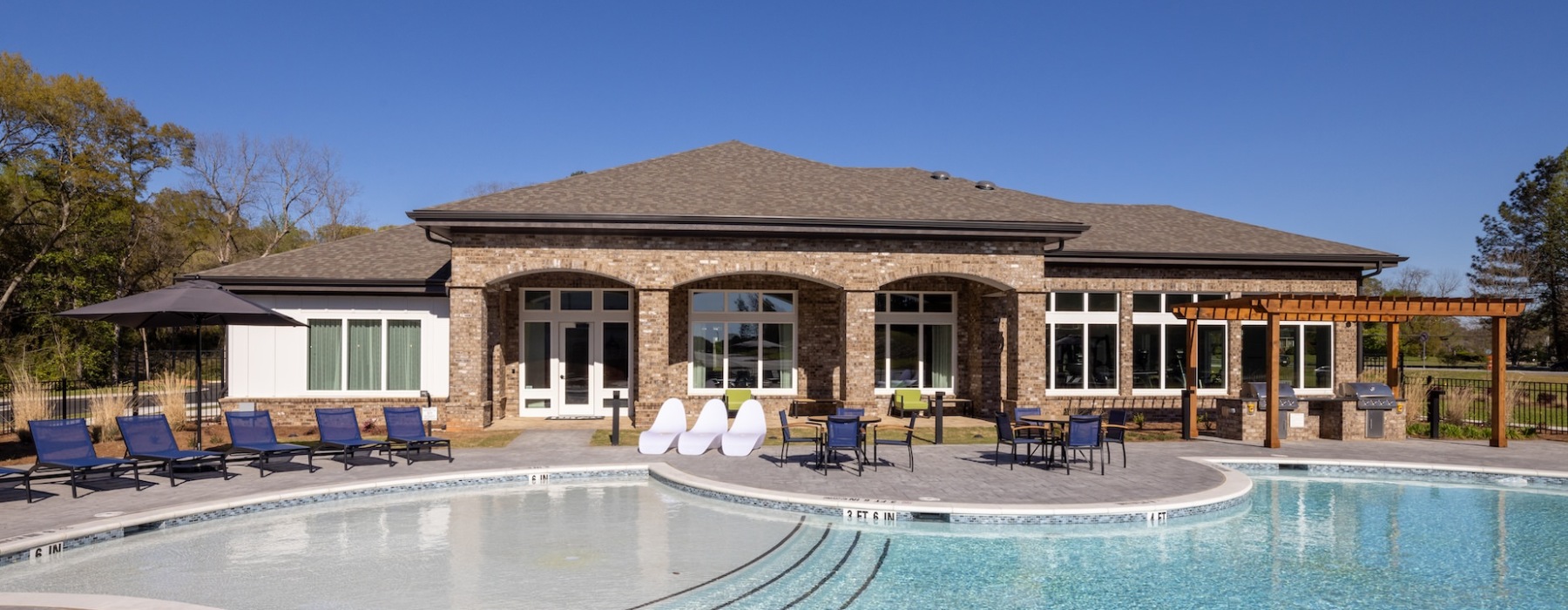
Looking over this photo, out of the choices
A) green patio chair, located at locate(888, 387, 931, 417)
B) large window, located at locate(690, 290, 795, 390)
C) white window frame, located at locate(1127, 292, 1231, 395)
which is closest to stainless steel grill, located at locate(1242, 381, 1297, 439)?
white window frame, located at locate(1127, 292, 1231, 395)

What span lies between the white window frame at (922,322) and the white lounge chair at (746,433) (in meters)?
5.87

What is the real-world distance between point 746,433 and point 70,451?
902 cm

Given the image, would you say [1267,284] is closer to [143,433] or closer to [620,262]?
[620,262]

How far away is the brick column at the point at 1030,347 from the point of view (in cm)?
1741

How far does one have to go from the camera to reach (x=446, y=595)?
266 inches

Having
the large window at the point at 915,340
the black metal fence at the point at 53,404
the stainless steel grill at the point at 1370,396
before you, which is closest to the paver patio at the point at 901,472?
the stainless steel grill at the point at 1370,396

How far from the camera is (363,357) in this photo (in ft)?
56.7

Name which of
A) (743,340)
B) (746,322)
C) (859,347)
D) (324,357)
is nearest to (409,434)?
(324,357)

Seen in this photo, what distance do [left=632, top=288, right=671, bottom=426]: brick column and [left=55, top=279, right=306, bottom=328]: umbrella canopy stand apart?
19.4 ft

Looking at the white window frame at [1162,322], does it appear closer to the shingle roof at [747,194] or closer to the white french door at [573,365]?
the shingle roof at [747,194]

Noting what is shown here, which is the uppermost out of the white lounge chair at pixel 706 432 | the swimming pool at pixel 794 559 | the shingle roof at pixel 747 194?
the shingle roof at pixel 747 194

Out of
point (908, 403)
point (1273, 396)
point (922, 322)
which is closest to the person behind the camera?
point (1273, 396)

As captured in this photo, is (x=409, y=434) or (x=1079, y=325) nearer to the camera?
(x=409, y=434)

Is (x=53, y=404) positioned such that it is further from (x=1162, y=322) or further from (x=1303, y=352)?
(x=1303, y=352)
